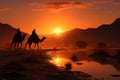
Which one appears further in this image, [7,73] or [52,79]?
[52,79]

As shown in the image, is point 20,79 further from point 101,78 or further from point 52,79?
point 101,78

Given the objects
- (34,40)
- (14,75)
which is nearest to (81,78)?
(14,75)

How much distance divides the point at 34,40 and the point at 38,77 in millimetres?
44074

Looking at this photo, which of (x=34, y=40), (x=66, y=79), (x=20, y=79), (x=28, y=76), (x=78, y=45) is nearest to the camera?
(x=20, y=79)

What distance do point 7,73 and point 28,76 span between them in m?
1.46

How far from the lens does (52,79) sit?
88.4 feet

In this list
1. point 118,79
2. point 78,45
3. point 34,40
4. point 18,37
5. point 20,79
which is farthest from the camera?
point 78,45

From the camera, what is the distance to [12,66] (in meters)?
30.3

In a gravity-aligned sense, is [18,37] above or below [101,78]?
above

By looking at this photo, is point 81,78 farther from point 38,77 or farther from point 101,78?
point 38,77

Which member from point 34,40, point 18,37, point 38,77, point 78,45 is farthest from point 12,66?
point 78,45

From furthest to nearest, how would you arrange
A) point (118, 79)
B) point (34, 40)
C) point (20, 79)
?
point (34, 40), point (118, 79), point (20, 79)

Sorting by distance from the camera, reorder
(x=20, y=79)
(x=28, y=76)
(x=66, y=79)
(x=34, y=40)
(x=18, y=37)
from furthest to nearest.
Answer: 1. (x=34, y=40)
2. (x=18, y=37)
3. (x=66, y=79)
4. (x=28, y=76)
5. (x=20, y=79)

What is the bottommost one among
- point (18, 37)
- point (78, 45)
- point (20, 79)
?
point (20, 79)
